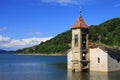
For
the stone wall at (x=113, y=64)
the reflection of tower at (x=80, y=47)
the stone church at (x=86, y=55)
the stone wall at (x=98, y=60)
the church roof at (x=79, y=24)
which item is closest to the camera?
the stone wall at (x=98, y=60)

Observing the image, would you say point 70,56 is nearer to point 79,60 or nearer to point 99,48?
point 79,60

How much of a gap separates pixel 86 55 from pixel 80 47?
2082 millimetres

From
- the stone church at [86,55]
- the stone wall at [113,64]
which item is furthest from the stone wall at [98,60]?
the stone wall at [113,64]

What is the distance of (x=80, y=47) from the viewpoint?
57.4 meters

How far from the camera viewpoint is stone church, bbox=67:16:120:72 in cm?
5503

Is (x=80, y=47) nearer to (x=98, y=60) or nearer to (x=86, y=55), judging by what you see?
(x=86, y=55)

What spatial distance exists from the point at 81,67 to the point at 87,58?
7.65 feet

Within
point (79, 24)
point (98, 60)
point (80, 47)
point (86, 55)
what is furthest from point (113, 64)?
Answer: point (79, 24)

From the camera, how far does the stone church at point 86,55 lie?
55.0m

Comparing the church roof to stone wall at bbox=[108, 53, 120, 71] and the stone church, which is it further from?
stone wall at bbox=[108, 53, 120, 71]

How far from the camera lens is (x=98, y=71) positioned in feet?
182

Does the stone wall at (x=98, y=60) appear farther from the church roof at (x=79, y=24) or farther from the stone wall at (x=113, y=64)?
the church roof at (x=79, y=24)

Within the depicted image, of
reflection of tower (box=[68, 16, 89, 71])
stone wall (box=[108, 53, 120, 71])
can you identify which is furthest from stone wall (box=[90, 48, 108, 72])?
reflection of tower (box=[68, 16, 89, 71])

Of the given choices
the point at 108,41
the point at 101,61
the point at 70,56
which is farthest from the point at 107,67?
the point at 108,41
